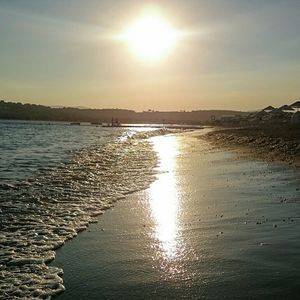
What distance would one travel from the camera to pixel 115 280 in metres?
6.64

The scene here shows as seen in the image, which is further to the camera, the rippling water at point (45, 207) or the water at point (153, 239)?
the rippling water at point (45, 207)

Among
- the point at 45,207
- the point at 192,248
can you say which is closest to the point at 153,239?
the point at 192,248

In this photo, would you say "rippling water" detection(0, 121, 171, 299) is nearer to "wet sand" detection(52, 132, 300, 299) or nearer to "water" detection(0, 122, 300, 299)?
"water" detection(0, 122, 300, 299)

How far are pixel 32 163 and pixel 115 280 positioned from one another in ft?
61.9

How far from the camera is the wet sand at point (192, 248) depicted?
6.27 m

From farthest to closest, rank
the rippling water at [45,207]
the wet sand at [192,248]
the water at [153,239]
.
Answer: the rippling water at [45,207] → the water at [153,239] → the wet sand at [192,248]

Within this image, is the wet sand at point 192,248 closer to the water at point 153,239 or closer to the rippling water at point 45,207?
the water at point 153,239

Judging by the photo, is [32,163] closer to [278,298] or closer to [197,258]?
[197,258]

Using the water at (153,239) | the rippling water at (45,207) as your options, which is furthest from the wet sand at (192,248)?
the rippling water at (45,207)

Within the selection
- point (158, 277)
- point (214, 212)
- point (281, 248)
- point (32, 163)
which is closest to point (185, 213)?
point (214, 212)

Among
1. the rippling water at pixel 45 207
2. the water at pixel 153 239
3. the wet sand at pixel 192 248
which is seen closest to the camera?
the wet sand at pixel 192 248

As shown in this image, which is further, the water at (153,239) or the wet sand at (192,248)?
the water at (153,239)

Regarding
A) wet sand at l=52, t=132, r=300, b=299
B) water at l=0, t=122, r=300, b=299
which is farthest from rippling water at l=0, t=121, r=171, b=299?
wet sand at l=52, t=132, r=300, b=299

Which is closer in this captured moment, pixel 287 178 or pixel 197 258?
pixel 197 258
